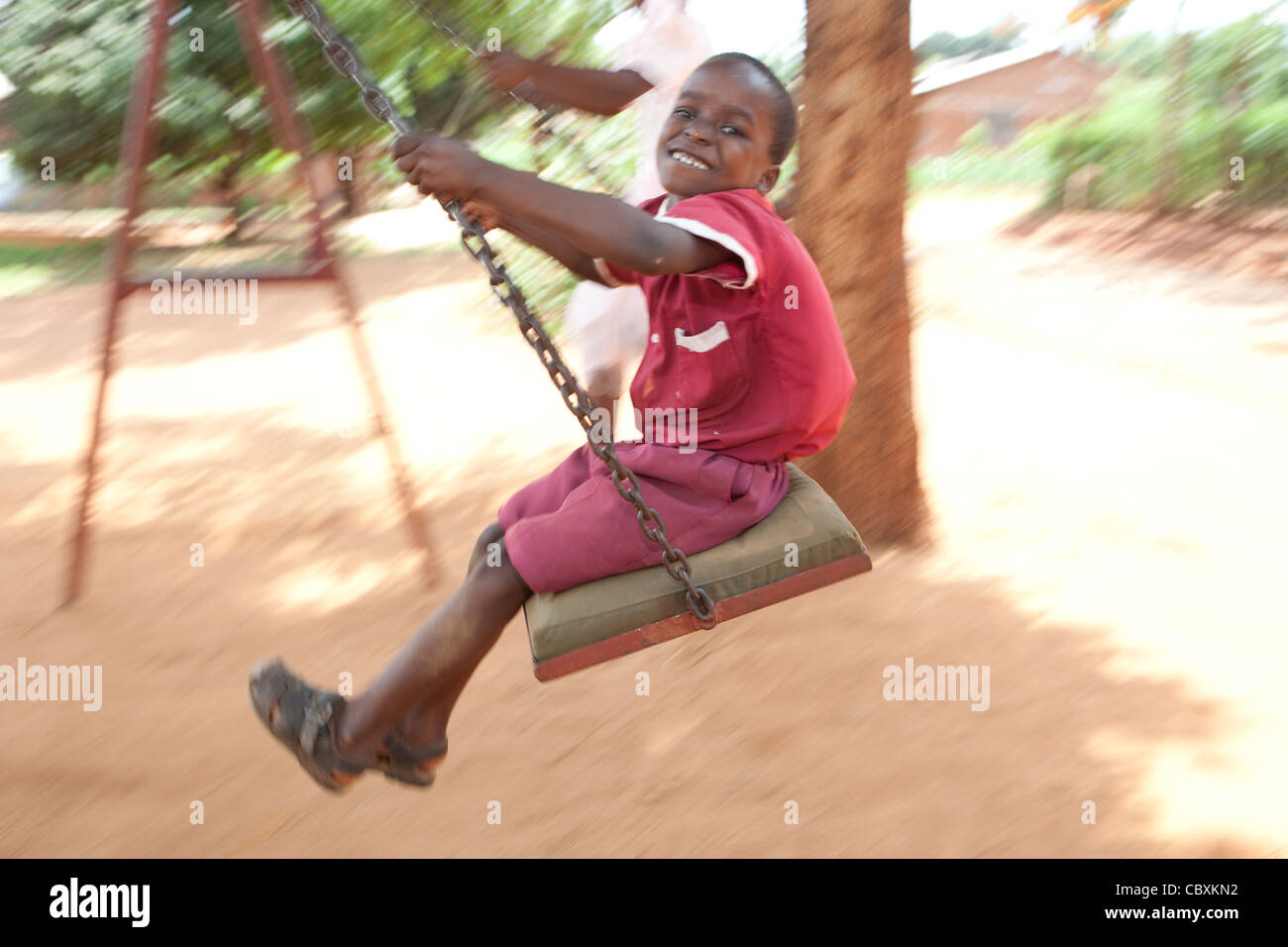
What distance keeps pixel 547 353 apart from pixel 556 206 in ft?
0.85

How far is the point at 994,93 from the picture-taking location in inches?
750

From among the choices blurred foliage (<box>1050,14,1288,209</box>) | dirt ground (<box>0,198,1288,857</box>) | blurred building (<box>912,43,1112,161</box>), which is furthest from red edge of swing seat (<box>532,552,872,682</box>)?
blurred building (<box>912,43,1112,161</box>)

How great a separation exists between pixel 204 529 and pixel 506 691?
1965mm

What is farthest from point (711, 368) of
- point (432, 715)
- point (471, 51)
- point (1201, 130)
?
point (1201, 130)

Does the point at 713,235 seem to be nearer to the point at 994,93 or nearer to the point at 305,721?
A: the point at 305,721

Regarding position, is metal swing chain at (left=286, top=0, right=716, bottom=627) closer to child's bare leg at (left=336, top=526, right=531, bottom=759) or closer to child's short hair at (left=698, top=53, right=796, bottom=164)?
child's bare leg at (left=336, top=526, right=531, bottom=759)

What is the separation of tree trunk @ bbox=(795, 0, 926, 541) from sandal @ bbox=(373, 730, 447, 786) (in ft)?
7.30

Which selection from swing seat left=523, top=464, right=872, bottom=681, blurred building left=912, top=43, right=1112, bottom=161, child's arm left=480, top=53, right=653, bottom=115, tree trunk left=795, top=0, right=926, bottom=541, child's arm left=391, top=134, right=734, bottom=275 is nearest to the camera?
child's arm left=391, top=134, right=734, bottom=275

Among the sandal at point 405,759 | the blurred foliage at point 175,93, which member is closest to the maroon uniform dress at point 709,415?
Answer: the sandal at point 405,759

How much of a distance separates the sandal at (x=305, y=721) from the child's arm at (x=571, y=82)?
154 cm

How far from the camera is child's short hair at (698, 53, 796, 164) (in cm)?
208

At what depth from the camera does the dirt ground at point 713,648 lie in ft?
9.36

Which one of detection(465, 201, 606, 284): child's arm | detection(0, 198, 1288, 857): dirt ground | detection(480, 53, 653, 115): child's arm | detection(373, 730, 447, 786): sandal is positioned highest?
detection(480, 53, 653, 115): child's arm

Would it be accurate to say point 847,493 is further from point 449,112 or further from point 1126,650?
point 449,112
